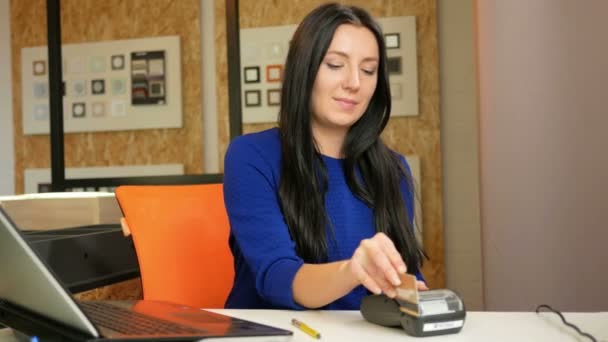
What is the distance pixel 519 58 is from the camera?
2385 mm

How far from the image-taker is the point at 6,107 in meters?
4.92

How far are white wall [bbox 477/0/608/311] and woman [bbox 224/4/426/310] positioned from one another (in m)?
0.60

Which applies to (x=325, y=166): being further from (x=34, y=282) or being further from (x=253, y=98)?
(x=253, y=98)

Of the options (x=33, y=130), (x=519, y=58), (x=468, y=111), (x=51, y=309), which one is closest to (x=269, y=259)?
(x=51, y=309)

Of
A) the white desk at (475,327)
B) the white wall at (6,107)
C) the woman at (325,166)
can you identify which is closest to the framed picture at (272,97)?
the white wall at (6,107)

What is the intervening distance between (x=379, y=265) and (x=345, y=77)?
597 millimetres

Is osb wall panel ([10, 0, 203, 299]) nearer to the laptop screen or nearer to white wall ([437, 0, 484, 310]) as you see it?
white wall ([437, 0, 484, 310])

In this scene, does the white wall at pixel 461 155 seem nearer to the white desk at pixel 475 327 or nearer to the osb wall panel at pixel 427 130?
the osb wall panel at pixel 427 130

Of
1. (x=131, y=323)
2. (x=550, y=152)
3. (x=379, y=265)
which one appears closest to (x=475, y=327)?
(x=379, y=265)

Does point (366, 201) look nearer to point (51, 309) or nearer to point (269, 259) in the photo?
point (269, 259)

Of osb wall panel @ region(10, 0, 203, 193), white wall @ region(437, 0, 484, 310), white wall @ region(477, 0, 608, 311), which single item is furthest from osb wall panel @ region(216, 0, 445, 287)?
white wall @ region(477, 0, 608, 311)

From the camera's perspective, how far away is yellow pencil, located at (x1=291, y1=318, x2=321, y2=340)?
2.87 feet

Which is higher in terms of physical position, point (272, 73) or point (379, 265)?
point (272, 73)

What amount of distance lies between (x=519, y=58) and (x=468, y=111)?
74.5 inches
